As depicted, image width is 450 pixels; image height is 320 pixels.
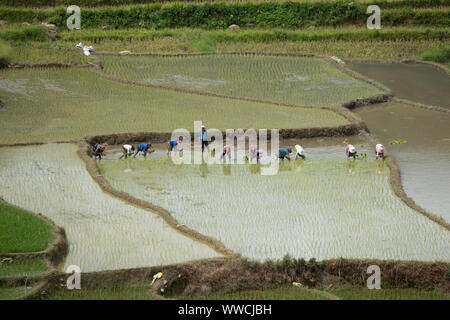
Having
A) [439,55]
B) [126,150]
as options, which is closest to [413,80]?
[439,55]

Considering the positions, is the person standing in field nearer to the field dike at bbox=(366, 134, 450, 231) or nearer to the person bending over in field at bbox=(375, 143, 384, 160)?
the person bending over in field at bbox=(375, 143, 384, 160)

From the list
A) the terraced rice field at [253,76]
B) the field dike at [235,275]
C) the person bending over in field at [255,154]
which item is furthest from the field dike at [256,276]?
the terraced rice field at [253,76]

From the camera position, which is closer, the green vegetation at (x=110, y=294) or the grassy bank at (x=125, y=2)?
the green vegetation at (x=110, y=294)

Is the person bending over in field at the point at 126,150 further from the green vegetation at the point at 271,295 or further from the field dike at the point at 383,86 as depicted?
the field dike at the point at 383,86

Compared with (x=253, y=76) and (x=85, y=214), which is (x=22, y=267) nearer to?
(x=85, y=214)

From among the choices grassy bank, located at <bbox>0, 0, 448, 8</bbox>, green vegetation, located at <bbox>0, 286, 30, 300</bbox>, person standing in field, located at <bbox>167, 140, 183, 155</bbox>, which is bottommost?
green vegetation, located at <bbox>0, 286, 30, 300</bbox>

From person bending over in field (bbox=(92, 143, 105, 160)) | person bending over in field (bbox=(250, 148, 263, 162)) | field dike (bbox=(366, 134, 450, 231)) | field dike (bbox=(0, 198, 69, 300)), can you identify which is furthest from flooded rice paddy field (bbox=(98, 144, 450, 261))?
field dike (bbox=(0, 198, 69, 300))
